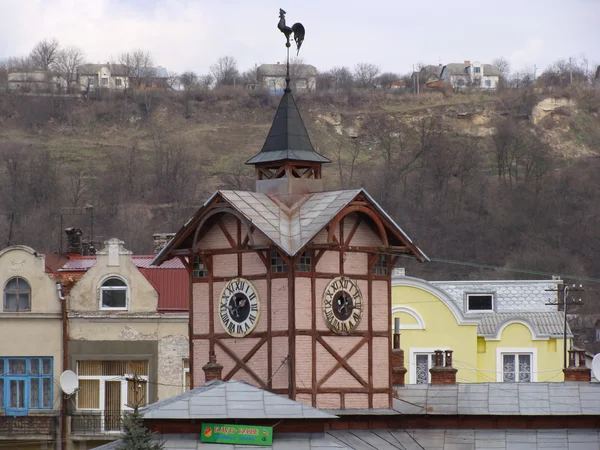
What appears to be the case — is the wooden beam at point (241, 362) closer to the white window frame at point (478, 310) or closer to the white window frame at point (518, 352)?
the white window frame at point (518, 352)

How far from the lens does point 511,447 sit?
4766cm

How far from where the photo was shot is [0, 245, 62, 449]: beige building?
65.1 m

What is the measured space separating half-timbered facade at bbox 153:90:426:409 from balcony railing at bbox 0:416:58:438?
54.1ft

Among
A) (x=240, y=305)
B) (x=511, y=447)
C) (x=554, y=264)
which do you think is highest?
(x=554, y=264)

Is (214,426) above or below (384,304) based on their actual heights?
below

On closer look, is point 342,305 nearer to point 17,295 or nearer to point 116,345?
point 116,345

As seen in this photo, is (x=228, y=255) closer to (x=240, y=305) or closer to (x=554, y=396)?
(x=240, y=305)

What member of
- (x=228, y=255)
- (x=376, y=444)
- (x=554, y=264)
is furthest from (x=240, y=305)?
(x=554, y=264)

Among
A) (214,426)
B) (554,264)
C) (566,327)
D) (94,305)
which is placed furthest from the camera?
(554,264)

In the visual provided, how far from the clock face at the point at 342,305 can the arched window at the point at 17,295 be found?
19.3 metres

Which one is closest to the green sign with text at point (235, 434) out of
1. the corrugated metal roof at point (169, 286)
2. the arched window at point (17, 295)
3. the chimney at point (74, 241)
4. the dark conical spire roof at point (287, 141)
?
the dark conical spire roof at point (287, 141)

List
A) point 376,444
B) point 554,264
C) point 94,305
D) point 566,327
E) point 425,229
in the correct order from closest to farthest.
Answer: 1. point 376,444
2. point 94,305
3. point 566,327
4. point 554,264
5. point 425,229

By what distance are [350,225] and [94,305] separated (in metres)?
18.3

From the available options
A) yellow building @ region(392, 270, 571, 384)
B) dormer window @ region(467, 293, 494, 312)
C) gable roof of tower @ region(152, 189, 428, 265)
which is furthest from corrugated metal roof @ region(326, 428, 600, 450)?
dormer window @ region(467, 293, 494, 312)
